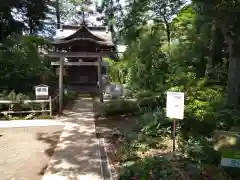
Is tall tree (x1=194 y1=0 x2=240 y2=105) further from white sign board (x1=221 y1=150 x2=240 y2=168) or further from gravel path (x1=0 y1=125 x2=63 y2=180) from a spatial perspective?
gravel path (x1=0 y1=125 x2=63 y2=180)

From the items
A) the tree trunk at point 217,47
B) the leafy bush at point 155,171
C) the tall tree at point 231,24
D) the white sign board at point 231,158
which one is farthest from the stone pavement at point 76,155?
the tree trunk at point 217,47

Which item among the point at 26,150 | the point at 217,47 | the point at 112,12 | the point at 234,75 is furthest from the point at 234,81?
the point at 112,12

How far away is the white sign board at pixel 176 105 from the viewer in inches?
211

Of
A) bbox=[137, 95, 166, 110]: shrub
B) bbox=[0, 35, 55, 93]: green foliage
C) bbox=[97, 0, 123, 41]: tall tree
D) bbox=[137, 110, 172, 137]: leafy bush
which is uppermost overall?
bbox=[97, 0, 123, 41]: tall tree

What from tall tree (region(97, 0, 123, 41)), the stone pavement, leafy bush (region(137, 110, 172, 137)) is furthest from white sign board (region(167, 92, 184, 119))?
tall tree (region(97, 0, 123, 41))

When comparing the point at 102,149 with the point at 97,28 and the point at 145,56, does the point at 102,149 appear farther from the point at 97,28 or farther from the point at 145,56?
the point at 97,28

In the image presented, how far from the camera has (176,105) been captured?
546 centimetres

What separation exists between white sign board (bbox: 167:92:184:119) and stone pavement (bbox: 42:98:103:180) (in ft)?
6.80

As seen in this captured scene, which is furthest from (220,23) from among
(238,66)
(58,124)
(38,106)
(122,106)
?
(38,106)

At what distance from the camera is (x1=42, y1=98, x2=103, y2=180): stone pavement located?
5.13 m

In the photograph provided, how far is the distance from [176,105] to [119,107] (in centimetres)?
583

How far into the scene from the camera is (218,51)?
11953 millimetres

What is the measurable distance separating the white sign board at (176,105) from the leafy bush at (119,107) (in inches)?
223

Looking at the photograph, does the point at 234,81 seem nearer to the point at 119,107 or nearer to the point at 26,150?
the point at 119,107
